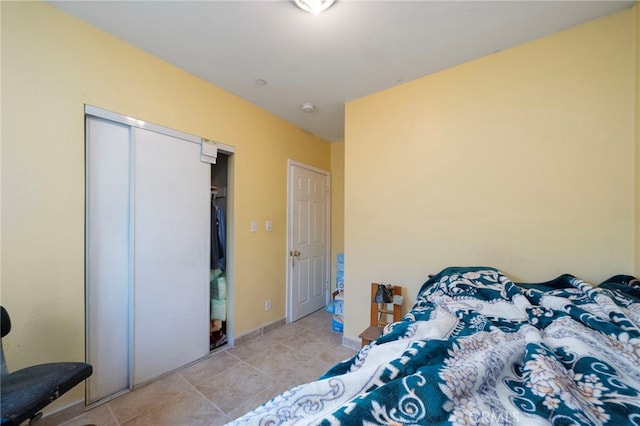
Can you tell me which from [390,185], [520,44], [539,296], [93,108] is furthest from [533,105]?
[93,108]

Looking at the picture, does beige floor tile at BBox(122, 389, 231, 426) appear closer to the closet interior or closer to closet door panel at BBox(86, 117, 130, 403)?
closet door panel at BBox(86, 117, 130, 403)

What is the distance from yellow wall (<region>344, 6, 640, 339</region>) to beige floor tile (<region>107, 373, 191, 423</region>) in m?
1.55

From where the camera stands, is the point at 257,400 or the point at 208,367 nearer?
the point at 257,400

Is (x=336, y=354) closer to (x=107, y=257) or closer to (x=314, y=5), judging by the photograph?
(x=107, y=257)

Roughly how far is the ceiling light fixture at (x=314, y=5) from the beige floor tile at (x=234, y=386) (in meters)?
2.57

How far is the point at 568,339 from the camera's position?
87 centimetres

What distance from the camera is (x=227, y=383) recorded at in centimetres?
188

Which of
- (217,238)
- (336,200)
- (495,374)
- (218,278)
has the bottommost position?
(218,278)

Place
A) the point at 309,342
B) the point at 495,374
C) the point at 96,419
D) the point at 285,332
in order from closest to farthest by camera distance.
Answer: the point at 495,374 < the point at 96,419 < the point at 309,342 < the point at 285,332

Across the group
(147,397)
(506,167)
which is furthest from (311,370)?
(506,167)

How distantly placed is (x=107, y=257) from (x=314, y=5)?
2110 millimetres

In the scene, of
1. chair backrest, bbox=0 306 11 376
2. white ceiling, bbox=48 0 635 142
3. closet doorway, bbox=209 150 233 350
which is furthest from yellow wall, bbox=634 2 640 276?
chair backrest, bbox=0 306 11 376

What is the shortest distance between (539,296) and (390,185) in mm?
1290

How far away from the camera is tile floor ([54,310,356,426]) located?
5.04 feet
